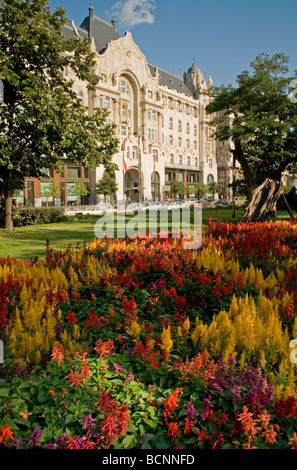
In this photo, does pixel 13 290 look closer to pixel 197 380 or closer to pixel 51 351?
pixel 51 351

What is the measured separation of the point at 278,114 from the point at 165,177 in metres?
42.1

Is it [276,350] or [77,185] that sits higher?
[77,185]

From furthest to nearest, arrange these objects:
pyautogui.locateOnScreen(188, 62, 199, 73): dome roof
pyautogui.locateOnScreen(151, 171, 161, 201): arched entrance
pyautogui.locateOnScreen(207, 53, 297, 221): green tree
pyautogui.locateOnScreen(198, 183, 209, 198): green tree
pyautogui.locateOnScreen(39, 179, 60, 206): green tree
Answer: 1. pyautogui.locateOnScreen(188, 62, 199, 73): dome roof
2. pyautogui.locateOnScreen(198, 183, 209, 198): green tree
3. pyautogui.locateOnScreen(151, 171, 161, 201): arched entrance
4. pyautogui.locateOnScreen(39, 179, 60, 206): green tree
5. pyautogui.locateOnScreen(207, 53, 297, 221): green tree

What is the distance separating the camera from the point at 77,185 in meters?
42.7

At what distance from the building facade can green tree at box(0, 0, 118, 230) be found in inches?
885

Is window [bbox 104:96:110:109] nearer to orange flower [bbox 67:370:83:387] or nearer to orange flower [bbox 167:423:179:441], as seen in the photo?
orange flower [bbox 67:370:83:387]

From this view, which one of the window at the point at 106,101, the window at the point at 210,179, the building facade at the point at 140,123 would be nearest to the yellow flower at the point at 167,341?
the building facade at the point at 140,123

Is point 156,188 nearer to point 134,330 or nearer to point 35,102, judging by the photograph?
point 35,102

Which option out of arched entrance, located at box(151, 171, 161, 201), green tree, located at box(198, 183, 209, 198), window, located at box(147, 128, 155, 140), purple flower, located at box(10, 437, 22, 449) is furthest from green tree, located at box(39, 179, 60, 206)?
purple flower, located at box(10, 437, 22, 449)

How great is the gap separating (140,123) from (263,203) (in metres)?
49.3

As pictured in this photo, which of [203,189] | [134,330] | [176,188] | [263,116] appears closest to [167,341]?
[134,330]

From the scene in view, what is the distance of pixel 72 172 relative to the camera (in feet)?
160

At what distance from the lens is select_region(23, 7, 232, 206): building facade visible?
49.9 meters
